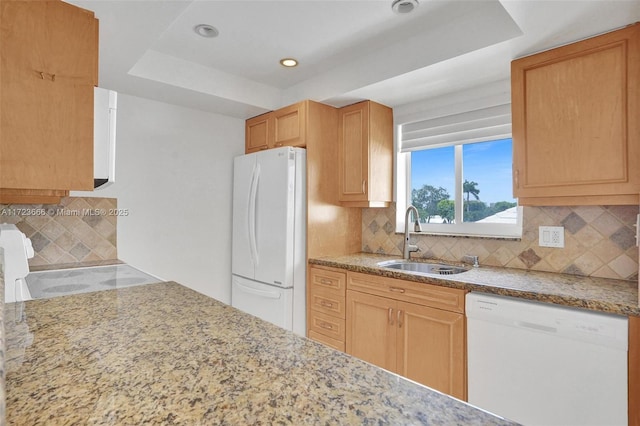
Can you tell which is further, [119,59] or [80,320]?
[119,59]

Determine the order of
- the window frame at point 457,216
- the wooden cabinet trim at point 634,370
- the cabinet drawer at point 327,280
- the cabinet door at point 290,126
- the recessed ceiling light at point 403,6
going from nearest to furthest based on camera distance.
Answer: the wooden cabinet trim at point 634,370 → the recessed ceiling light at point 403,6 → the window frame at point 457,216 → the cabinet drawer at point 327,280 → the cabinet door at point 290,126

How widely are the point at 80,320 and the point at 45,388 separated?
47 cm

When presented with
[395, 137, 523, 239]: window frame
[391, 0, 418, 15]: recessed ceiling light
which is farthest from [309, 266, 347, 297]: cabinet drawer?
[391, 0, 418, 15]: recessed ceiling light

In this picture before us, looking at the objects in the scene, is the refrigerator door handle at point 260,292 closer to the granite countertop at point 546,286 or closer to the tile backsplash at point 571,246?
the granite countertop at point 546,286

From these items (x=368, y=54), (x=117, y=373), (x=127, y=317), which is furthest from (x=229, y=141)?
(x=117, y=373)

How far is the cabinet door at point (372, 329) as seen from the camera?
2.19m

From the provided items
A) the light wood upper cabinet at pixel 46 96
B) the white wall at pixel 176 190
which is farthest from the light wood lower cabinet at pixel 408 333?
the light wood upper cabinet at pixel 46 96

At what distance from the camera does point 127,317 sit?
1.09 meters

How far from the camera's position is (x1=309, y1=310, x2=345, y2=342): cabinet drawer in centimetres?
253

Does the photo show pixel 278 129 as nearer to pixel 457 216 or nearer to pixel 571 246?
pixel 457 216

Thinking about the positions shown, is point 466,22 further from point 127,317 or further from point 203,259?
point 203,259

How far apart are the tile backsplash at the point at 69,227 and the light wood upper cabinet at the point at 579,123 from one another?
Result: 2.76m

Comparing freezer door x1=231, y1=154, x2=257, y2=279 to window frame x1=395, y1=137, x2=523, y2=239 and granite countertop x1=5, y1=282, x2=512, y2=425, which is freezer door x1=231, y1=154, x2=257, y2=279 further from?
granite countertop x1=5, y1=282, x2=512, y2=425

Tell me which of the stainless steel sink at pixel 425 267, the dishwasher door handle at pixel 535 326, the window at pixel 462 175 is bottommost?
the dishwasher door handle at pixel 535 326
